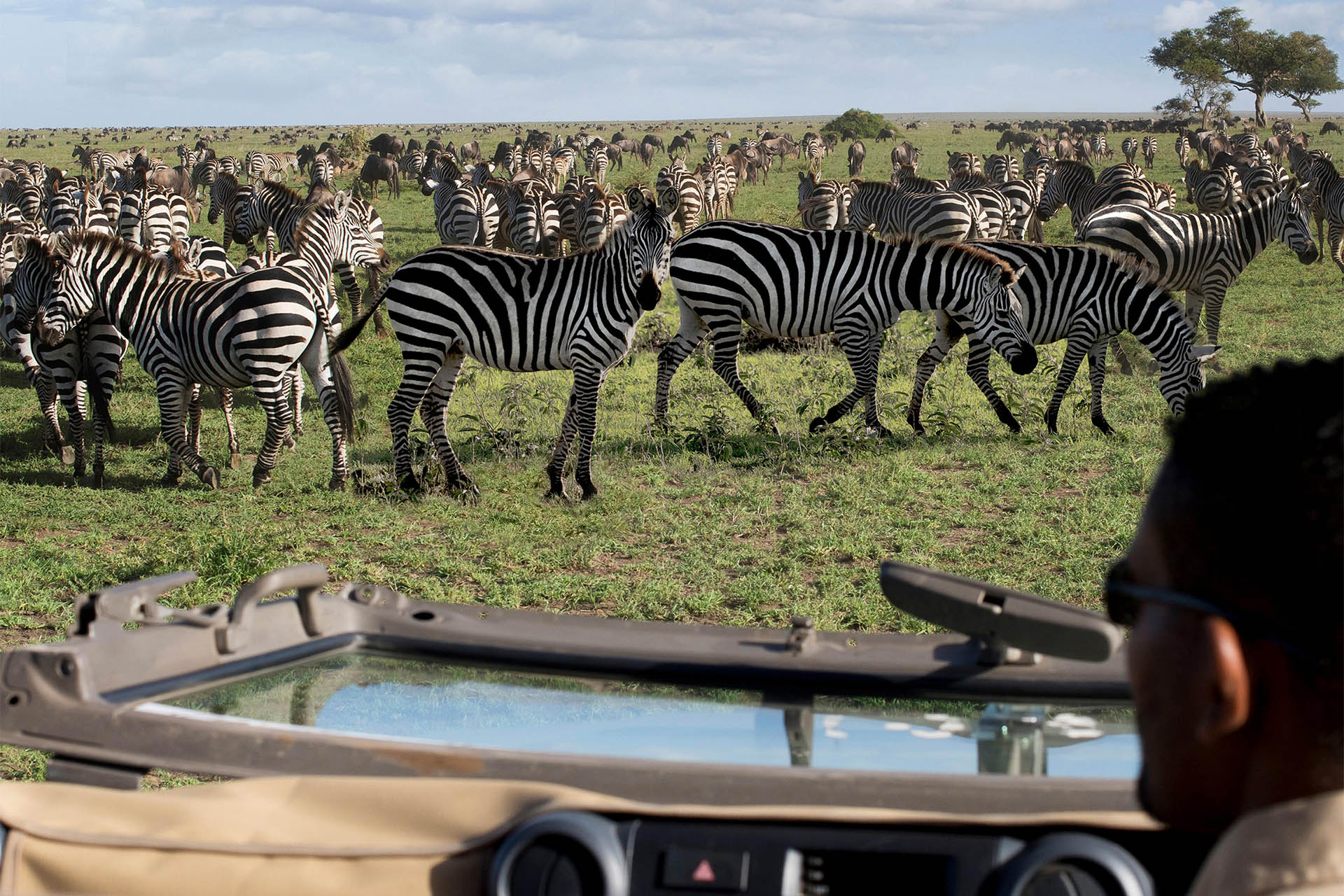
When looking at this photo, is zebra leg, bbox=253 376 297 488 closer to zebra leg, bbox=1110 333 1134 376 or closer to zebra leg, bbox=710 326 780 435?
zebra leg, bbox=710 326 780 435

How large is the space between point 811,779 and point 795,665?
39 cm

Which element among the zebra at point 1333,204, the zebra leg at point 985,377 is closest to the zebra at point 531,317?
the zebra leg at point 985,377

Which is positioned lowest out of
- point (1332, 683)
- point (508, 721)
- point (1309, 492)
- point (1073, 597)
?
point (1073, 597)

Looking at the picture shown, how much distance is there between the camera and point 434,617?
6.32 feet

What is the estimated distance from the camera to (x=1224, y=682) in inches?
39.8

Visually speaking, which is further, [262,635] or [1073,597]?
[1073,597]

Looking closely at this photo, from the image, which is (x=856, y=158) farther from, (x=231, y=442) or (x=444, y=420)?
(x=444, y=420)

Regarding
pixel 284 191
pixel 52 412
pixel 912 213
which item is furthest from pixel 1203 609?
pixel 912 213

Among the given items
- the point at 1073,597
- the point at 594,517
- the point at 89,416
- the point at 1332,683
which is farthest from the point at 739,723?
the point at 89,416

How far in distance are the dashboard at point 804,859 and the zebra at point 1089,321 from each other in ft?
28.5

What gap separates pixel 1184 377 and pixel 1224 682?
30.3ft

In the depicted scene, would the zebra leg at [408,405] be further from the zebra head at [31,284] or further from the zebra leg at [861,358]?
the zebra leg at [861,358]

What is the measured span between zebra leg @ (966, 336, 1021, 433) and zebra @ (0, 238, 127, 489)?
6.89 meters

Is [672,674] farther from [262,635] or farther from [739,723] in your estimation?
[262,635]
